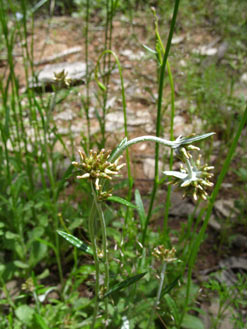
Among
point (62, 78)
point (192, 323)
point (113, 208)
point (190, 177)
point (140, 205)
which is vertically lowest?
point (192, 323)

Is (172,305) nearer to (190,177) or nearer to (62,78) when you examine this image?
(190,177)

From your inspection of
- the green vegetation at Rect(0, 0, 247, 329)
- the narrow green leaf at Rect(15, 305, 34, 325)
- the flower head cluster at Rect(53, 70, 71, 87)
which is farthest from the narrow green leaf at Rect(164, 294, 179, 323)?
the flower head cluster at Rect(53, 70, 71, 87)

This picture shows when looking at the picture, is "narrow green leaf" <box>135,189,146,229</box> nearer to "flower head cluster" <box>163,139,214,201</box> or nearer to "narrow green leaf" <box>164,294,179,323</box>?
"narrow green leaf" <box>164,294,179,323</box>

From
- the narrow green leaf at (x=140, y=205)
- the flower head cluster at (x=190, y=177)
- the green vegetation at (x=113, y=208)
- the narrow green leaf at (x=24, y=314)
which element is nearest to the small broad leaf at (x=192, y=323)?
the green vegetation at (x=113, y=208)

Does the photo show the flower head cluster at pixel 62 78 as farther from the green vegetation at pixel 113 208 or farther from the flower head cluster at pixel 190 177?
the flower head cluster at pixel 190 177

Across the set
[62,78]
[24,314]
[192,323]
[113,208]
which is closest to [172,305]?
[192,323]

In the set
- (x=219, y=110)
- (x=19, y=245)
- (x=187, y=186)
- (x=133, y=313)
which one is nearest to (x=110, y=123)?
(x=219, y=110)

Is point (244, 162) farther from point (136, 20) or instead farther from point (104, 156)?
point (136, 20)

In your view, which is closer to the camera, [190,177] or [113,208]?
[190,177]
